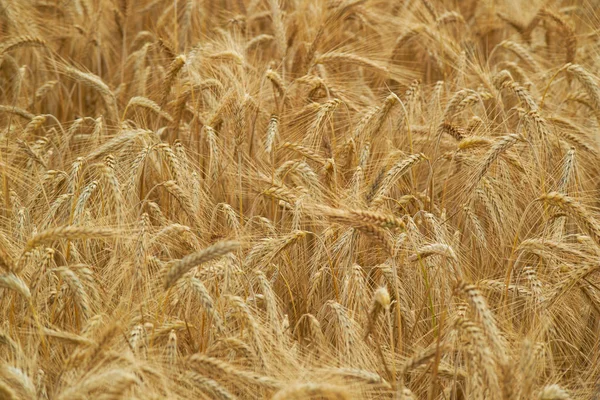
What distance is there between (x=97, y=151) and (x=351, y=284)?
117 centimetres

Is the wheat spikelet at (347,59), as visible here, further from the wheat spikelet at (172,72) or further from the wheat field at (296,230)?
the wheat spikelet at (172,72)

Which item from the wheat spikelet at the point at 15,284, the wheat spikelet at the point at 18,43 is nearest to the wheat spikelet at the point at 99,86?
the wheat spikelet at the point at 18,43

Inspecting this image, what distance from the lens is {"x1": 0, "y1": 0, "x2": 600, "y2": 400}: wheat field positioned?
207 cm

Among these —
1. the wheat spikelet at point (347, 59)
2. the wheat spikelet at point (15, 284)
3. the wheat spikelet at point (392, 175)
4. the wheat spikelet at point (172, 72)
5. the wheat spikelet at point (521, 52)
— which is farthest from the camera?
the wheat spikelet at point (521, 52)

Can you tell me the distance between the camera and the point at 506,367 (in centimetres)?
183

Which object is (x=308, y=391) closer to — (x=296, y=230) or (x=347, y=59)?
(x=296, y=230)

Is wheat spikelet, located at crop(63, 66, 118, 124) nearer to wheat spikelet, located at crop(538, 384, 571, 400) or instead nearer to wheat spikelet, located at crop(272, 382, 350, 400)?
wheat spikelet, located at crop(272, 382, 350, 400)

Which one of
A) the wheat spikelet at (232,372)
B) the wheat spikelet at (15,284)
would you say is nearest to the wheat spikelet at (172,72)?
the wheat spikelet at (15,284)

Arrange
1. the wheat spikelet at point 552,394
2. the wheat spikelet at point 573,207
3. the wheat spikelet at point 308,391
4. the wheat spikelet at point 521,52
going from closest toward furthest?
1. the wheat spikelet at point 308,391
2. the wheat spikelet at point 552,394
3. the wheat spikelet at point 573,207
4. the wheat spikelet at point 521,52

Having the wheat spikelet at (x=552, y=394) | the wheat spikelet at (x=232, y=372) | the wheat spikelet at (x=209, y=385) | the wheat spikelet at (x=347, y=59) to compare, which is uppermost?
the wheat spikelet at (x=347, y=59)

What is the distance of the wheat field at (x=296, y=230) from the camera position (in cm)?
207

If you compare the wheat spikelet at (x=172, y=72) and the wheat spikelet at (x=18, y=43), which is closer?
the wheat spikelet at (x=172, y=72)

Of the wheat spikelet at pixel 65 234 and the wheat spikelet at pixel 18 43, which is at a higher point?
the wheat spikelet at pixel 18 43

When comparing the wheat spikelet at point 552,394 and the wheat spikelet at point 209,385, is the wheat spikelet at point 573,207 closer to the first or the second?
the wheat spikelet at point 552,394
